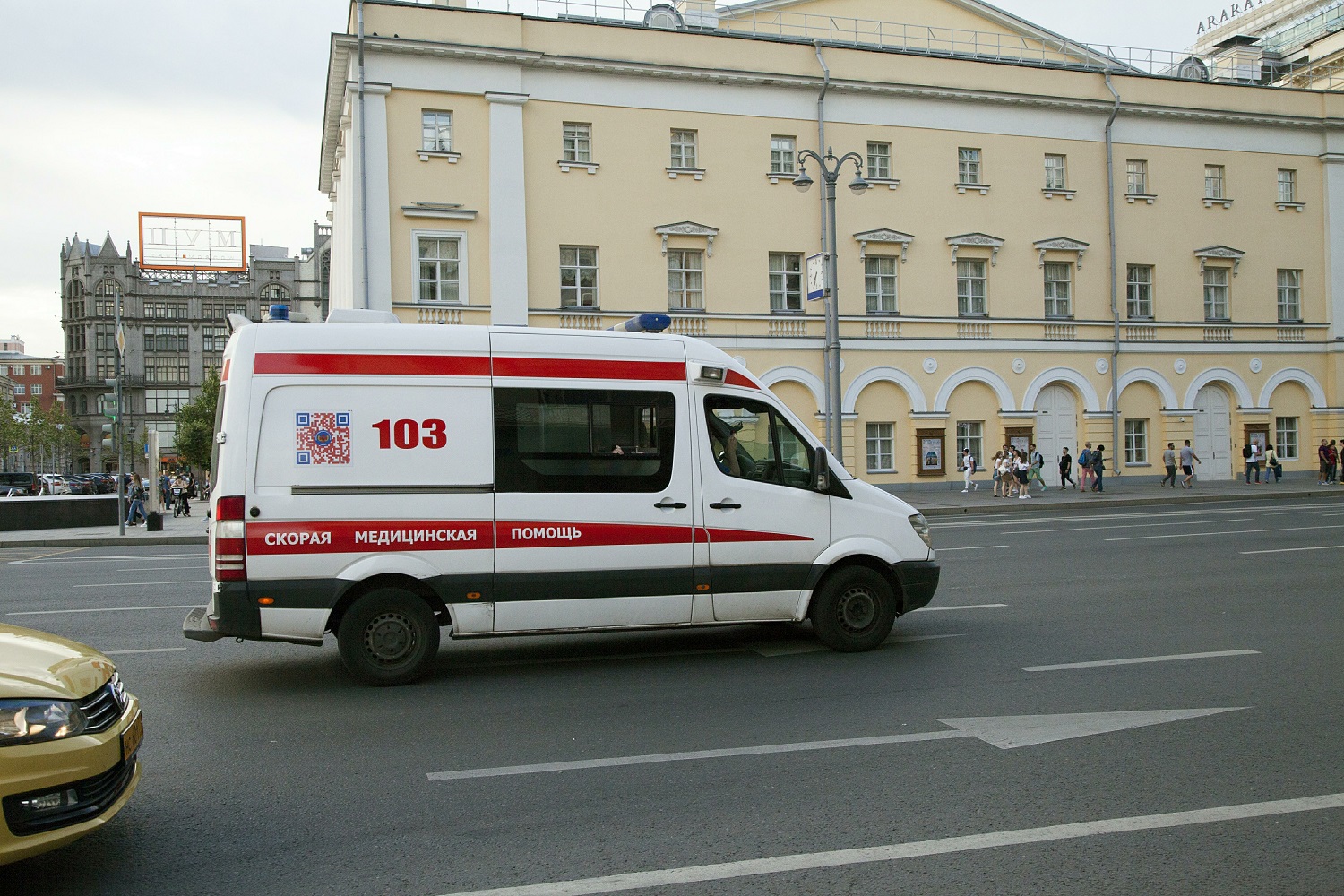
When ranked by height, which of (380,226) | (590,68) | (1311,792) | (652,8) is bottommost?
(1311,792)

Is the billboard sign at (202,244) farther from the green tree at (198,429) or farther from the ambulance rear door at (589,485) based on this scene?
the ambulance rear door at (589,485)

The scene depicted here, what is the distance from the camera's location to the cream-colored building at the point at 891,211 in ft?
92.1

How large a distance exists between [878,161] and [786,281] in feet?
16.2

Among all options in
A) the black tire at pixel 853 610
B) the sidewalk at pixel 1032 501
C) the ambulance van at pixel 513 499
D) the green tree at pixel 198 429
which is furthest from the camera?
the green tree at pixel 198 429

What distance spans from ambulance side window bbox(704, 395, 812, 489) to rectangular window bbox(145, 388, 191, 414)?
364 ft

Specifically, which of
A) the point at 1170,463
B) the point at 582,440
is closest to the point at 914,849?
the point at 582,440

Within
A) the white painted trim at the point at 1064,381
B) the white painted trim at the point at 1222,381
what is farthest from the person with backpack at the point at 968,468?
the white painted trim at the point at 1222,381

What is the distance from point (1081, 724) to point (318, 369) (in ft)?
18.0

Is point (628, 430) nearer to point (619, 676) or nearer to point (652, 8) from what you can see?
point (619, 676)

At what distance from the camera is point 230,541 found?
275 inches

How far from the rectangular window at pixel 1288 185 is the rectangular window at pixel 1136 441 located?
1016 cm

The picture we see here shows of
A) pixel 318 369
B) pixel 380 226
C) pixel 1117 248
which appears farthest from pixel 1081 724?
pixel 1117 248

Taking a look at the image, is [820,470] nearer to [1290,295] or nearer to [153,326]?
[1290,295]

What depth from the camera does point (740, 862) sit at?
416 centimetres
